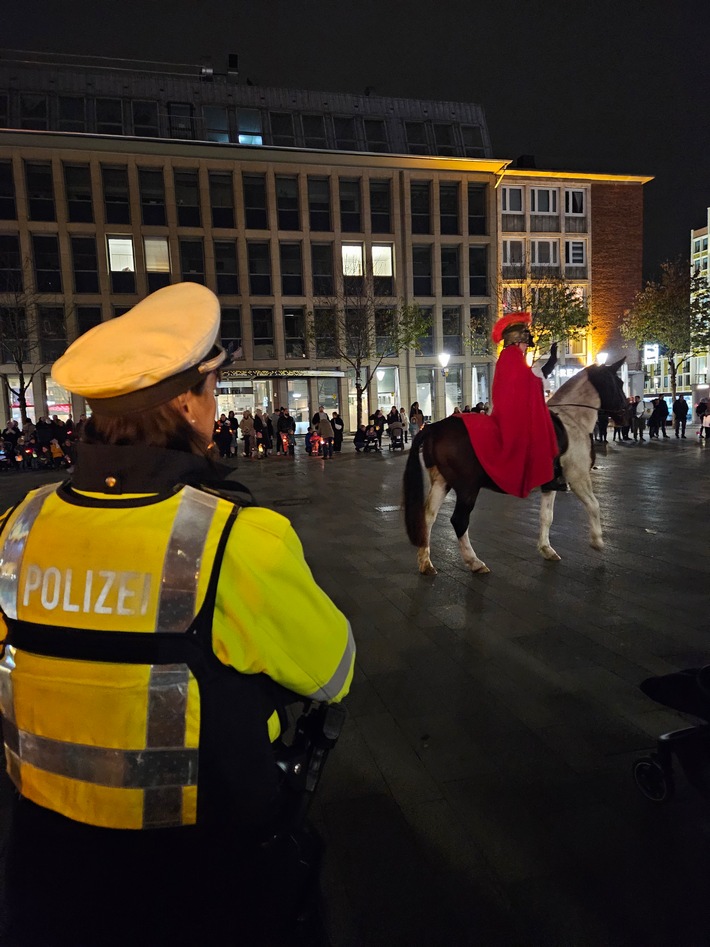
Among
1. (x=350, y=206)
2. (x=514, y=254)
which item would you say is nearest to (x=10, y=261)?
(x=350, y=206)

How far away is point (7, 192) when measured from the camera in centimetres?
3253

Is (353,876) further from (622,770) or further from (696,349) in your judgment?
(696,349)

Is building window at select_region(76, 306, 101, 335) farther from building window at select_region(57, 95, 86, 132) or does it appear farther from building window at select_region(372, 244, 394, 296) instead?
building window at select_region(372, 244, 394, 296)

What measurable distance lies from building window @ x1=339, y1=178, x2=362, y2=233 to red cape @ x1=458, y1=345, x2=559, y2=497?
114ft

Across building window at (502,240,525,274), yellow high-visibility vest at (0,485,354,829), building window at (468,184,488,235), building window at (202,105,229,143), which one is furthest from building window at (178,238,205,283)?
yellow high-visibility vest at (0,485,354,829)

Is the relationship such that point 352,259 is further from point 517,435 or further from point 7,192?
point 517,435

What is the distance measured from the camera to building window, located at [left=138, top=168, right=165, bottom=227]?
34469mm

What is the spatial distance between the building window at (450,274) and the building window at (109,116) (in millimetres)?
21628

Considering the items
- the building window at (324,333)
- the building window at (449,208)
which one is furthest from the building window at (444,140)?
the building window at (324,333)

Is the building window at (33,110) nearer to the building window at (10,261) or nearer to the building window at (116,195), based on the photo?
the building window at (116,195)

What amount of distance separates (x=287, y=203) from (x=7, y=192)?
16014mm

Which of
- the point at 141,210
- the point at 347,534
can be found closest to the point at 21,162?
the point at 141,210

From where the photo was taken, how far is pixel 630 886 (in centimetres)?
213

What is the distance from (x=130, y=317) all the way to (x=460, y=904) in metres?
2.26
